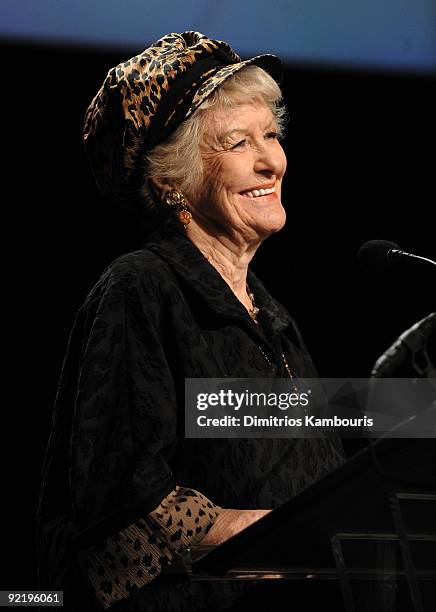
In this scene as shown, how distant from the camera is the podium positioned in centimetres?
105

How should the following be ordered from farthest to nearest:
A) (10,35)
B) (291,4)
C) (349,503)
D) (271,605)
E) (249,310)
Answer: (291,4), (10,35), (249,310), (271,605), (349,503)

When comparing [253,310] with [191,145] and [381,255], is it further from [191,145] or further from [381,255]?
[381,255]

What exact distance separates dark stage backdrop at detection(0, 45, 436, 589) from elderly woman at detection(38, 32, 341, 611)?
623mm

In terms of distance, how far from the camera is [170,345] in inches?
67.1

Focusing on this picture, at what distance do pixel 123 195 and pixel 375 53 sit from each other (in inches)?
44.7

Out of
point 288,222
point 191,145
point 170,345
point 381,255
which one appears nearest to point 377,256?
point 381,255

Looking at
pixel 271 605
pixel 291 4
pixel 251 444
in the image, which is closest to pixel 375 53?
pixel 291 4

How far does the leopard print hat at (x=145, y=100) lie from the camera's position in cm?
187

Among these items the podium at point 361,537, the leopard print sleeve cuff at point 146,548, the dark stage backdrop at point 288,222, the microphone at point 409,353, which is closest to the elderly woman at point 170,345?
the leopard print sleeve cuff at point 146,548

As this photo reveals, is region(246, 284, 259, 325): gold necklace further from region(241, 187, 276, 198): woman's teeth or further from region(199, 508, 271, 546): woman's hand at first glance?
region(199, 508, 271, 546): woman's hand

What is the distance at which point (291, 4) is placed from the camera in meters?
2.63

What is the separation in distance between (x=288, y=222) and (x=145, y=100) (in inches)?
43.6

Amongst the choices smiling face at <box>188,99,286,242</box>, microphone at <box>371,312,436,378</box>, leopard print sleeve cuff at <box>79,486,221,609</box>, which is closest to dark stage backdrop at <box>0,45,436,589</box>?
smiling face at <box>188,99,286,242</box>

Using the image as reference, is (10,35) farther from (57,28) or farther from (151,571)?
(151,571)
